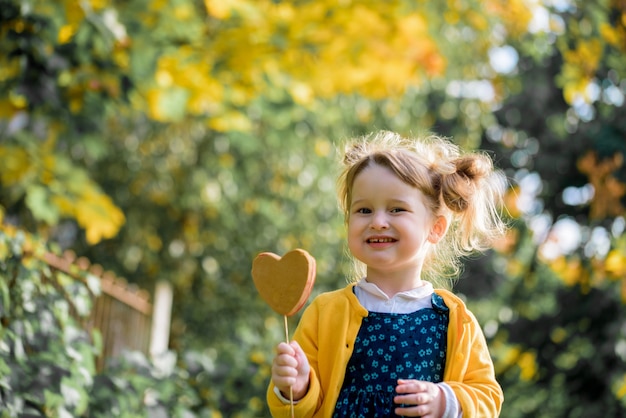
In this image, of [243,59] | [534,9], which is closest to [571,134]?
[534,9]

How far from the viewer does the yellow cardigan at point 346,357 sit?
6.63ft

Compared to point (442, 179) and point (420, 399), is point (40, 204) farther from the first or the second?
point (420, 399)

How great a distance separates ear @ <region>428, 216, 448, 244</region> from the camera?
2.17m

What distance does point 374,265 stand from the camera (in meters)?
2.09

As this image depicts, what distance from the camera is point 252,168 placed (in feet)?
22.8

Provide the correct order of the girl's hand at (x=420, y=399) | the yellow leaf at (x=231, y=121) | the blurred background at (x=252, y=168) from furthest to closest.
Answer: the yellow leaf at (x=231, y=121), the blurred background at (x=252, y=168), the girl's hand at (x=420, y=399)

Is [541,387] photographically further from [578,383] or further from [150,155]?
[150,155]

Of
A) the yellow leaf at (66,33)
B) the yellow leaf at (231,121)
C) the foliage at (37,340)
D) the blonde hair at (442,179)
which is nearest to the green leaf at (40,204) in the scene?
the yellow leaf at (66,33)

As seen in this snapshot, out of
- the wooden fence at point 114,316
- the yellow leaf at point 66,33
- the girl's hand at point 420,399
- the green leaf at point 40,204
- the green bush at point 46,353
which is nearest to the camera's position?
the girl's hand at point 420,399

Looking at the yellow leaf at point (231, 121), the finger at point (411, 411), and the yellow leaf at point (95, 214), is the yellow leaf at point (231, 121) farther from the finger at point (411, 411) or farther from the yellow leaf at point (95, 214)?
the finger at point (411, 411)

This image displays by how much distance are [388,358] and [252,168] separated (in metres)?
4.99

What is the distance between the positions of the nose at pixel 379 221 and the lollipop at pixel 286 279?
159 millimetres

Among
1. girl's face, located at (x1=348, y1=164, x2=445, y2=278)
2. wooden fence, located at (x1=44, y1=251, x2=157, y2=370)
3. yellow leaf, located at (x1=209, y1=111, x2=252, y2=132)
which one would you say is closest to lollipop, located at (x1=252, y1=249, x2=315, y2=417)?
girl's face, located at (x1=348, y1=164, x2=445, y2=278)

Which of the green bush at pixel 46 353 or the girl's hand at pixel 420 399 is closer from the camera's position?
the girl's hand at pixel 420 399
